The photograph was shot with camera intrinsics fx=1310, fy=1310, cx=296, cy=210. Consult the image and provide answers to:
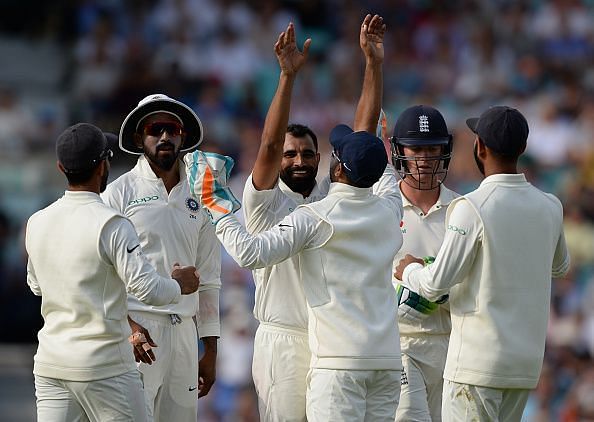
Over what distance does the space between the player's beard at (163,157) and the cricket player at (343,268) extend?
0.65 m

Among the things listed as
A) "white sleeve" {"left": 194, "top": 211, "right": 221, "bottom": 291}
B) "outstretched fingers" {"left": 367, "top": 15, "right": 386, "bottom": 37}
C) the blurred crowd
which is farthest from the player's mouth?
the blurred crowd

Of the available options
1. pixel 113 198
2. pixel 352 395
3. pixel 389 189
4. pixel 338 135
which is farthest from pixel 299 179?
pixel 352 395

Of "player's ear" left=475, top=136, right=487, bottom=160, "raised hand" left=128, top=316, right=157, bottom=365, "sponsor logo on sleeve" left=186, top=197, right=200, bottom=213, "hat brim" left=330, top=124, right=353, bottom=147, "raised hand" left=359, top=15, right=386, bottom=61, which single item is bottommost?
"raised hand" left=128, top=316, right=157, bottom=365

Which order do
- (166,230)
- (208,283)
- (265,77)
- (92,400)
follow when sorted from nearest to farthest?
1. (92,400)
2. (166,230)
3. (208,283)
4. (265,77)

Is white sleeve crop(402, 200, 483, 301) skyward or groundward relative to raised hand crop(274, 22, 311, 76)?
groundward

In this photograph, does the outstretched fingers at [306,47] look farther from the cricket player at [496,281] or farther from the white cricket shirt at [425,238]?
the white cricket shirt at [425,238]

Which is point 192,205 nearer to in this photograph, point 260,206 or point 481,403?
point 260,206

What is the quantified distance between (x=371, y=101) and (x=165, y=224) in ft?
4.16

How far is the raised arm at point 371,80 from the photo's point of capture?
22.8 feet

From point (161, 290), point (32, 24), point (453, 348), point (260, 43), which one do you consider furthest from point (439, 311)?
point (32, 24)

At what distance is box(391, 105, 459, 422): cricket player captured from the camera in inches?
273

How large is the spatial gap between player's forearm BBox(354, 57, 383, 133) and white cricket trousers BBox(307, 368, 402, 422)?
140cm

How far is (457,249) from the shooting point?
612 centimetres

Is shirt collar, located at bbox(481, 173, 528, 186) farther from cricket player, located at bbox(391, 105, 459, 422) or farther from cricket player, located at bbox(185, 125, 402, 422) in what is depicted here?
cricket player, located at bbox(391, 105, 459, 422)
